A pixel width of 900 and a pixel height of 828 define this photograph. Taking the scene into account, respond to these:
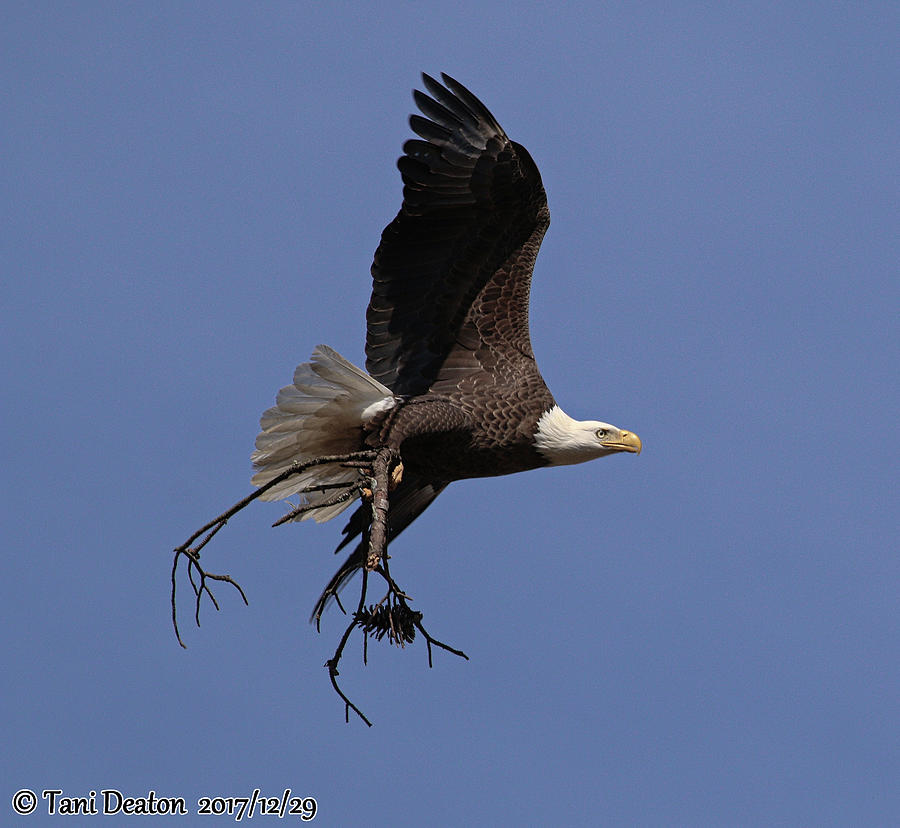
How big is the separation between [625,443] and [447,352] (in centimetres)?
100

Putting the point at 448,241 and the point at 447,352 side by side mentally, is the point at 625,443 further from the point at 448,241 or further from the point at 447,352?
the point at 448,241

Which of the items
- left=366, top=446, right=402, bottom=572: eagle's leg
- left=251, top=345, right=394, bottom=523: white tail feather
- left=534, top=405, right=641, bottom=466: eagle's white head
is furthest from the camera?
left=534, top=405, right=641, bottom=466: eagle's white head

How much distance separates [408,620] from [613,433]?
211cm

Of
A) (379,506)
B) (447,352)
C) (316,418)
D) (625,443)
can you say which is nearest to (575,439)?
(625,443)

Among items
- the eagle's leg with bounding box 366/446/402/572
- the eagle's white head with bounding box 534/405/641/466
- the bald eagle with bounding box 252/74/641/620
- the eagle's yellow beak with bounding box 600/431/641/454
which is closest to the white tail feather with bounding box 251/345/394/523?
the bald eagle with bounding box 252/74/641/620

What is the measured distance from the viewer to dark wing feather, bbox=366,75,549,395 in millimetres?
6480

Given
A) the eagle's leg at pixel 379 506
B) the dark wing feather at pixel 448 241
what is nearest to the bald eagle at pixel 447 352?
the dark wing feather at pixel 448 241

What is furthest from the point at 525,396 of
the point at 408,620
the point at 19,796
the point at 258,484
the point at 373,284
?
the point at 19,796

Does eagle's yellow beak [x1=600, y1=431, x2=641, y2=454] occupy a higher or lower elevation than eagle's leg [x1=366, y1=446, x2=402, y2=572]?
higher

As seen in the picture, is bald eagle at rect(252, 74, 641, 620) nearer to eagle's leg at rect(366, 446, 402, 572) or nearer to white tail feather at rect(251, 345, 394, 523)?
white tail feather at rect(251, 345, 394, 523)

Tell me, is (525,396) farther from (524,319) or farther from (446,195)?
(446,195)

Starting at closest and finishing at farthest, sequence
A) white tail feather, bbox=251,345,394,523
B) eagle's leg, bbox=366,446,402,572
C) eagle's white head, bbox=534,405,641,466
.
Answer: eagle's leg, bbox=366,446,402,572, white tail feather, bbox=251,345,394,523, eagle's white head, bbox=534,405,641,466

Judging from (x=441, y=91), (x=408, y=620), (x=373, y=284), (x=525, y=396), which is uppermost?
(x=441, y=91)

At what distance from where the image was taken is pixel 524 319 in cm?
686
